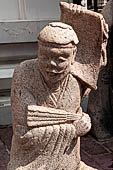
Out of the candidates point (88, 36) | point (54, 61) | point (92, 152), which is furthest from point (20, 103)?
point (92, 152)

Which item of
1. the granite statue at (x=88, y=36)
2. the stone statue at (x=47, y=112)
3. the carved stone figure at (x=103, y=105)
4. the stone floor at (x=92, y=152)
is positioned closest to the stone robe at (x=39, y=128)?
the stone statue at (x=47, y=112)

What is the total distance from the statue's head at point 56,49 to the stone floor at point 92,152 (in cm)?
154

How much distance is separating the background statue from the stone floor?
123 centimetres

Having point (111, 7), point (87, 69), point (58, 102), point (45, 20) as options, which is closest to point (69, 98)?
point (58, 102)

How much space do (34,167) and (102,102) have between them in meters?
1.99

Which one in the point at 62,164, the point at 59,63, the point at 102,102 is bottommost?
the point at 102,102

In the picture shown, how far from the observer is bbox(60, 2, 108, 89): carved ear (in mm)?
1968

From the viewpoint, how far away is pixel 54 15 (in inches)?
167

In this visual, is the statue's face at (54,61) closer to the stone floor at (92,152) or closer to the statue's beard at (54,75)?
the statue's beard at (54,75)

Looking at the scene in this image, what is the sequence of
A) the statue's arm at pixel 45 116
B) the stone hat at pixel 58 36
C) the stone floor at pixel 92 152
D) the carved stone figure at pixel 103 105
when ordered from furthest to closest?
the carved stone figure at pixel 103 105, the stone floor at pixel 92 152, the statue's arm at pixel 45 116, the stone hat at pixel 58 36

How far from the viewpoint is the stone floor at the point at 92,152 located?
3246 millimetres

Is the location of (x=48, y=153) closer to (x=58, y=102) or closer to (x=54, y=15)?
(x=58, y=102)

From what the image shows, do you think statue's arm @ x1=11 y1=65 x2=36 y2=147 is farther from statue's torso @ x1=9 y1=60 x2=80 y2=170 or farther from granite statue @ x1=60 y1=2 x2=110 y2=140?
granite statue @ x1=60 y1=2 x2=110 y2=140

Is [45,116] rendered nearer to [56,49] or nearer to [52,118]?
[52,118]
